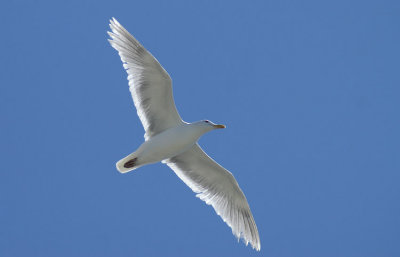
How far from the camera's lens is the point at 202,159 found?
10383mm

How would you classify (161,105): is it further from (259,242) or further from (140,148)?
(259,242)

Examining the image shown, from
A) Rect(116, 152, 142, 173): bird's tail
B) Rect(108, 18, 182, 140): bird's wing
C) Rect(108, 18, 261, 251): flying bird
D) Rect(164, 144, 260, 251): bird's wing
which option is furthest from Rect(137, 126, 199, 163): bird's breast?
Rect(164, 144, 260, 251): bird's wing

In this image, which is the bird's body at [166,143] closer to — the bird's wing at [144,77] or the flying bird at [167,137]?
the flying bird at [167,137]

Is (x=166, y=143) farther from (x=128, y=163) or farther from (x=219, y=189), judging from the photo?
(x=219, y=189)

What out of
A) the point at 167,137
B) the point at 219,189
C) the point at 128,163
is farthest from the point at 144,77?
the point at 219,189

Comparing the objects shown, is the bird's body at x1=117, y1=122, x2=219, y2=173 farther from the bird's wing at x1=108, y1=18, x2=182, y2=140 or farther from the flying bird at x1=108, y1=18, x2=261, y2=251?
the bird's wing at x1=108, y1=18, x2=182, y2=140

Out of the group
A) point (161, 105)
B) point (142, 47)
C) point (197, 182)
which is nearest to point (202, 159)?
point (197, 182)

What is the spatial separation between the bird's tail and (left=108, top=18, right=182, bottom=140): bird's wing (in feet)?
2.79

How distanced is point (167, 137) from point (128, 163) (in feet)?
2.50

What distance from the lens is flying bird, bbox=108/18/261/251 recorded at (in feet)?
31.6

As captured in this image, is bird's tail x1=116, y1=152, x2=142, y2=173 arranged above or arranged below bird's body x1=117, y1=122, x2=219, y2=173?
below

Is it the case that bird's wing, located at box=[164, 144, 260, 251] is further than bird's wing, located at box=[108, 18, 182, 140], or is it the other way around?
bird's wing, located at box=[164, 144, 260, 251]

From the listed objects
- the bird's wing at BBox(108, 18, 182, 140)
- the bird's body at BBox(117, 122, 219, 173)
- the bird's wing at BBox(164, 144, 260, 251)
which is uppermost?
the bird's wing at BBox(108, 18, 182, 140)

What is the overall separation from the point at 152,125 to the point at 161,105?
410 millimetres
